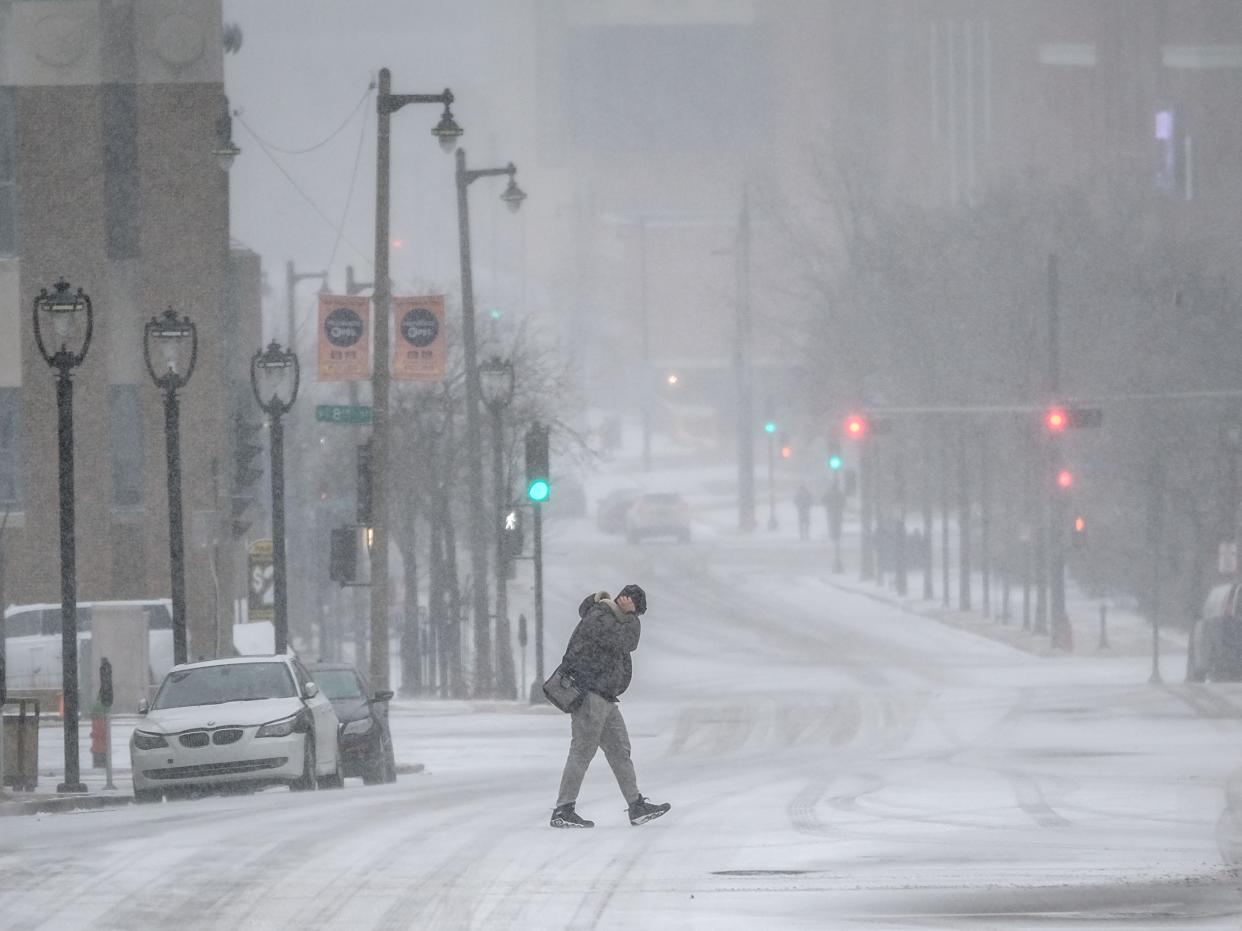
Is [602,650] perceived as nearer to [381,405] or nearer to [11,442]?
[381,405]

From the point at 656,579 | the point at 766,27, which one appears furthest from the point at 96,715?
the point at 766,27

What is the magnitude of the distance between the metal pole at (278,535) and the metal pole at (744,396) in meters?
53.2

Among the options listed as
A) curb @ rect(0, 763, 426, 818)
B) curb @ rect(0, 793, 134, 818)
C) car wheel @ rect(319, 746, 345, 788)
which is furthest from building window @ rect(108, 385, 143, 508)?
curb @ rect(0, 793, 134, 818)

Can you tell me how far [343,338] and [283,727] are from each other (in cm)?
893

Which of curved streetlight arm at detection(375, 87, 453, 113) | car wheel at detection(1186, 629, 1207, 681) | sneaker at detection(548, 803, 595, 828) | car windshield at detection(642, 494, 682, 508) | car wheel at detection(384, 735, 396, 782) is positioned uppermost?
curved streetlight arm at detection(375, 87, 453, 113)

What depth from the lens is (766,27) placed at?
12344 centimetres

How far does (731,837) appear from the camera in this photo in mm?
14789

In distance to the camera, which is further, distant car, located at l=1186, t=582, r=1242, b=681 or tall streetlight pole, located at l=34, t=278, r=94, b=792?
distant car, located at l=1186, t=582, r=1242, b=681

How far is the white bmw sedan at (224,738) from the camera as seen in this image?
2048 cm

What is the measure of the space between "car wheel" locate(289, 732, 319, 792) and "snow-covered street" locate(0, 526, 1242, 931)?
40 cm

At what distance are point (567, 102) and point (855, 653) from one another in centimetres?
8268

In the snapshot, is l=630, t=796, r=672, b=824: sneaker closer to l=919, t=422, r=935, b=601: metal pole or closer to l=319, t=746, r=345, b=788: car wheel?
l=319, t=746, r=345, b=788: car wheel

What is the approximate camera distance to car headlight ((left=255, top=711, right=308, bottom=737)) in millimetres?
20578

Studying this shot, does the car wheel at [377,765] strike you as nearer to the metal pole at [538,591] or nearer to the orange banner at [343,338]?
the orange banner at [343,338]
